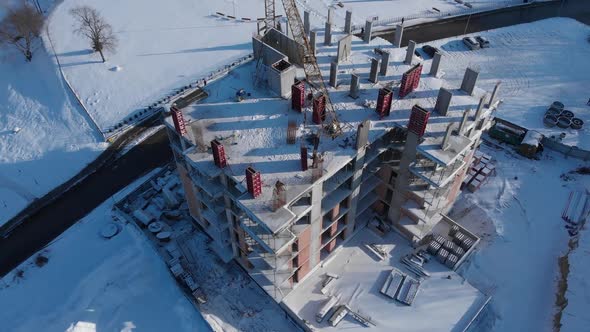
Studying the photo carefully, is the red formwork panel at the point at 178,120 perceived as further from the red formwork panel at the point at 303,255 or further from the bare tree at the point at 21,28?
the bare tree at the point at 21,28

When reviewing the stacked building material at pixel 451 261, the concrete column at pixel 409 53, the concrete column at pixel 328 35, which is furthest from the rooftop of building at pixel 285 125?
the stacked building material at pixel 451 261

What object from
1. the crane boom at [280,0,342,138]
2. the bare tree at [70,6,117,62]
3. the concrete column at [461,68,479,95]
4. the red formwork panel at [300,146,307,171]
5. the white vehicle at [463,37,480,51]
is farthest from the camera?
the white vehicle at [463,37,480,51]

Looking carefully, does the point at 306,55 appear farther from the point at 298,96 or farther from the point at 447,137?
the point at 447,137

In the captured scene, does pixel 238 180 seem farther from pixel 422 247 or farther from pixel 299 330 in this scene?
pixel 422 247

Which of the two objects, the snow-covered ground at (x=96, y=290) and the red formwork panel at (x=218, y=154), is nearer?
the red formwork panel at (x=218, y=154)

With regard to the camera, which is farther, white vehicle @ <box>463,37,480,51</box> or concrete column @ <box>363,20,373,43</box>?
white vehicle @ <box>463,37,480,51</box>

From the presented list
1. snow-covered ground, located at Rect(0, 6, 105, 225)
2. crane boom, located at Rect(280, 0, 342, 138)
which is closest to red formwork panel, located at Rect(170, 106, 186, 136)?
crane boom, located at Rect(280, 0, 342, 138)

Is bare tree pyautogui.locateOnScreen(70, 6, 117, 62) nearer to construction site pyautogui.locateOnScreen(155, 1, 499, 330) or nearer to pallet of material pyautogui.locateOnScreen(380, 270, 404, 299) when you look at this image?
construction site pyautogui.locateOnScreen(155, 1, 499, 330)

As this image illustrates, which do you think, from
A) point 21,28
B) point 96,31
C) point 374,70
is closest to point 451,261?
point 374,70
